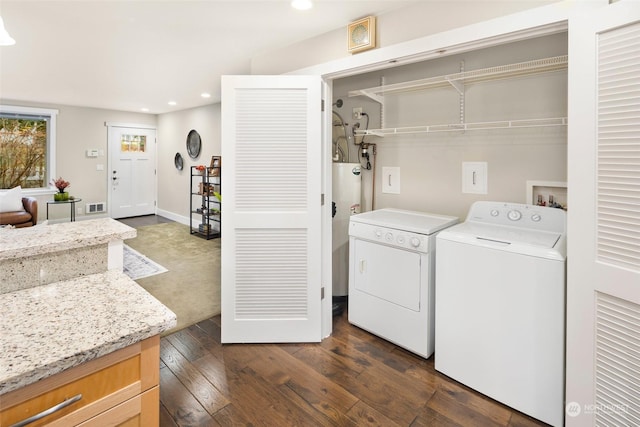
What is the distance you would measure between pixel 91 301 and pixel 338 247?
89.4 inches

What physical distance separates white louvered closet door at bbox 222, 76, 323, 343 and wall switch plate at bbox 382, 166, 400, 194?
34.9 inches

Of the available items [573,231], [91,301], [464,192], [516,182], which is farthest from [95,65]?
[573,231]

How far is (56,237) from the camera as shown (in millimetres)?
1253

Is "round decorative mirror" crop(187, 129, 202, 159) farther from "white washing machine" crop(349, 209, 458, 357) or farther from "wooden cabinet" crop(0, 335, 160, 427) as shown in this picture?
"wooden cabinet" crop(0, 335, 160, 427)

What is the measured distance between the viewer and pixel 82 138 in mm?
6480

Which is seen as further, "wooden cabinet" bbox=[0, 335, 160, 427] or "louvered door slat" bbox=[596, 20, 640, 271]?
"louvered door slat" bbox=[596, 20, 640, 271]

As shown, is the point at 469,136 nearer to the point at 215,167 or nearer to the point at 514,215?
the point at 514,215

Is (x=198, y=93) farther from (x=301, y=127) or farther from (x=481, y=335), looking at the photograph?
(x=481, y=335)

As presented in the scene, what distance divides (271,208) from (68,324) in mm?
1525

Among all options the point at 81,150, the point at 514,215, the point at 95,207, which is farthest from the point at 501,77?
the point at 95,207

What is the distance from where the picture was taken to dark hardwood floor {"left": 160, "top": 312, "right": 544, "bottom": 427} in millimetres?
1728

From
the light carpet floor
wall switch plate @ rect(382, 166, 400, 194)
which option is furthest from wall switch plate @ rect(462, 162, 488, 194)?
the light carpet floor

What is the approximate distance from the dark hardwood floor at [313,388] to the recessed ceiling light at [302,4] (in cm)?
228

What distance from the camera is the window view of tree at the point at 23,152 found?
18.9ft
